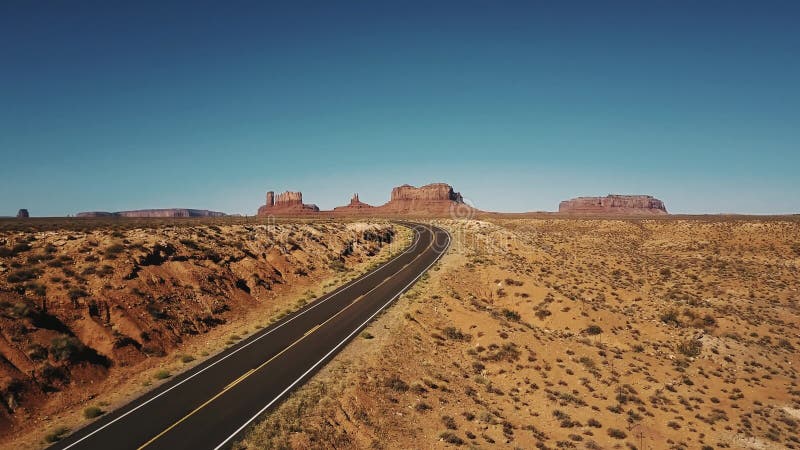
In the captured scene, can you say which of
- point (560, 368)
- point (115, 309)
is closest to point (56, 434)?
point (115, 309)

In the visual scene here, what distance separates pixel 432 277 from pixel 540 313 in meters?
11.7

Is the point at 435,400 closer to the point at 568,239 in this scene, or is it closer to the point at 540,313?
the point at 540,313

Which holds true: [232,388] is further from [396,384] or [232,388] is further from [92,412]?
[396,384]

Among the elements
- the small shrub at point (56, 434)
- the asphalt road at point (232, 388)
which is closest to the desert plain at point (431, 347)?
the small shrub at point (56, 434)

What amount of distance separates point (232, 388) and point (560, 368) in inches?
748

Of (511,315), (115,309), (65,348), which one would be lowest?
(511,315)

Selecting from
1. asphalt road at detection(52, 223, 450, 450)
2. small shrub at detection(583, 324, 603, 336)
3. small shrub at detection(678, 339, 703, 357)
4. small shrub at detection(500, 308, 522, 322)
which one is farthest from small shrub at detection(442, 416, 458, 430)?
small shrub at detection(678, 339, 703, 357)

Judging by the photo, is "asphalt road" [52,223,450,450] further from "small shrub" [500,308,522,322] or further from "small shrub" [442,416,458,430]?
"small shrub" [500,308,522,322]

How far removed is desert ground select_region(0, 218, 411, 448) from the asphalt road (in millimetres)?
1587

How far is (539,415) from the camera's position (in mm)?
19234

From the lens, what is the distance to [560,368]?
24266 millimetres

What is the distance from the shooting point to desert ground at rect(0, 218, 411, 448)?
18.1m

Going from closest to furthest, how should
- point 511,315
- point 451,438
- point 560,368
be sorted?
point 451,438 → point 560,368 → point 511,315

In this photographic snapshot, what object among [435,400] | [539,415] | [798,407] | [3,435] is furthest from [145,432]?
[798,407]
